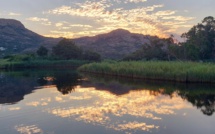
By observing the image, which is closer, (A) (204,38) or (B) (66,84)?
(B) (66,84)

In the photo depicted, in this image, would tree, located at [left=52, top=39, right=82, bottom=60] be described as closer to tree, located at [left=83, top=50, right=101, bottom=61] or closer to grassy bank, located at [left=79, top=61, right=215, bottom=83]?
tree, located at [left=83, top=50, right=101, bottom=61]

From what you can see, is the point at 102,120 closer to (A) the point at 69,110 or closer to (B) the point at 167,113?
(A) the point at 69,110

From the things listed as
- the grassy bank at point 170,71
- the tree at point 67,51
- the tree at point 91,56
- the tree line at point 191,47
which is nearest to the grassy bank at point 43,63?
the tree at point 91,56

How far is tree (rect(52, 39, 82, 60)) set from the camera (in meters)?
77.6

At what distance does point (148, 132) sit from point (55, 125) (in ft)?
12.6

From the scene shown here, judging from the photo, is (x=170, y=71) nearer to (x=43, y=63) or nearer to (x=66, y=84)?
(x=66, y=84)

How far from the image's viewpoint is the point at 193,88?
2192cm

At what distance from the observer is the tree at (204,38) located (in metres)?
53.4

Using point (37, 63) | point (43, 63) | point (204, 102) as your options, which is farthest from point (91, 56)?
point (204, 102)

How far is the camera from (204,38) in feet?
178

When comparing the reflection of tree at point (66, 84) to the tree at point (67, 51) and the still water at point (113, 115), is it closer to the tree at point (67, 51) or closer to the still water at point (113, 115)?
the still water at point (113, 115)

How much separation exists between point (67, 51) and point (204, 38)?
128 feet

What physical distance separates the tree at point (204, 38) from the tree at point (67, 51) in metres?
33.4

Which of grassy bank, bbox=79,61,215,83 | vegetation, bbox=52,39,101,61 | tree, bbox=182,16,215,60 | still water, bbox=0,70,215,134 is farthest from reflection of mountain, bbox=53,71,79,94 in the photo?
vegetation, bbox=52,39,101,61
